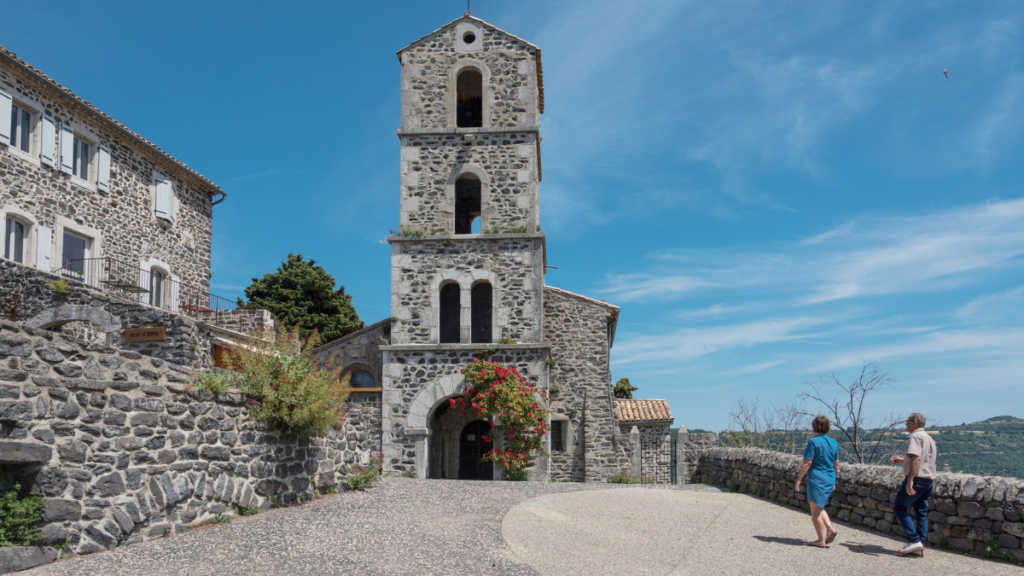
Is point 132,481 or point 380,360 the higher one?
point 380,360

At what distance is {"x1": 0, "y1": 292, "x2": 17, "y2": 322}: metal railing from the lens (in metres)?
14.3

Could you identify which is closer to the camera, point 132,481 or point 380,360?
point 132,481

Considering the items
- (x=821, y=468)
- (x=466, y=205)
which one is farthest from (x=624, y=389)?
(x=821, y=468)

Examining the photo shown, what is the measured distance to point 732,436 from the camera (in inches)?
666

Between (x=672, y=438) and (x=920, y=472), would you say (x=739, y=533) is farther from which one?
(x=672, y=438)

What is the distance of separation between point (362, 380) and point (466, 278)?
14.6ft

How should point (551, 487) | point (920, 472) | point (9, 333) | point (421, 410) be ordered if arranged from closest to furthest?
point (9, 333)
point (920, 472)
point (551, 487)
point (421, 410)

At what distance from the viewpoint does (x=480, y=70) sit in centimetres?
1802

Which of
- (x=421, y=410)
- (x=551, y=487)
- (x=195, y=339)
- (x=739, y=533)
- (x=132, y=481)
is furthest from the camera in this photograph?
(x=421, y=410)

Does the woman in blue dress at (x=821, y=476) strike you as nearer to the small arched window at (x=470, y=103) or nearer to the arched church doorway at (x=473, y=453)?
the arched church doorway at (x=473, y=453)

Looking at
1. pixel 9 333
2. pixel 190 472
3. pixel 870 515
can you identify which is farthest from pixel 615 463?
pixel 9 333

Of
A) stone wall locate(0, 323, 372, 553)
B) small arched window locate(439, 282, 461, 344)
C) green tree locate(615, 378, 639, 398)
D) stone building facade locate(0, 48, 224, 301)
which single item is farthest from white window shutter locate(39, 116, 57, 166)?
green tree locate(615, 378, 639, 398)

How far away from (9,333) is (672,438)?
17037mm

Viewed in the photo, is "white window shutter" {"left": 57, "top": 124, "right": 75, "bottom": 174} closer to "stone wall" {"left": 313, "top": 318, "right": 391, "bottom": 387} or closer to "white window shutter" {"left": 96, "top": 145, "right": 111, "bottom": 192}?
"white window shutter" {"left": 96, "top": 145, "right": 111, "bottom": 192}
